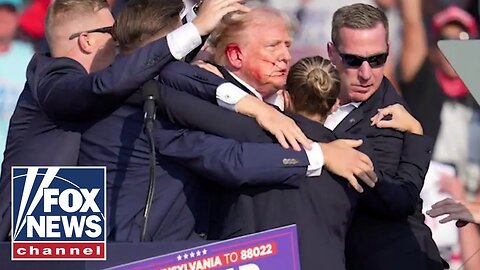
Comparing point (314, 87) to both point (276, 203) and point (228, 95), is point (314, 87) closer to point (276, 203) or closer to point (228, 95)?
point (228, 95)

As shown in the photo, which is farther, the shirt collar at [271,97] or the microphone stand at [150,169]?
the shirt collar at [271,97]

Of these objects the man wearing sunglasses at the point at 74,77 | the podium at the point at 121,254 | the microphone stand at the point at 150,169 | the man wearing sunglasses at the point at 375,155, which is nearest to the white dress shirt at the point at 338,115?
the man wearing sunglasses at the point at 375,155

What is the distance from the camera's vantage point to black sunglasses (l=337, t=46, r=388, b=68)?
4.13m

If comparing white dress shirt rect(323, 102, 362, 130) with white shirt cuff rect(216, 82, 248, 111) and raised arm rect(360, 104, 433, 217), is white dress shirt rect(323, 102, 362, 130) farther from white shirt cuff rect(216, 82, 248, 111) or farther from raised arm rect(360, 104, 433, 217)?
white shirt cuff rect(216, 82, 248, 111)

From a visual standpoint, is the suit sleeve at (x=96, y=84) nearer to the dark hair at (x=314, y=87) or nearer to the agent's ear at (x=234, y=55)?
the agent's ear at (x=234, y=55)

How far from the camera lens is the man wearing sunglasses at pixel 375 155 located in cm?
383

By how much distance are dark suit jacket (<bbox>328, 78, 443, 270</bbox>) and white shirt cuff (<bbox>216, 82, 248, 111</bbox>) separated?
0.46m

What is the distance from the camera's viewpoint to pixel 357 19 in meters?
4.19

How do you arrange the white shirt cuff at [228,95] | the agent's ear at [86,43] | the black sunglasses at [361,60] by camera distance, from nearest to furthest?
1. the white shirt cuff at [228,95]
2. the agent's ear at [86,43]
3. the black sunglasses at [361,60]

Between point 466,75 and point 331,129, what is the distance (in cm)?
94

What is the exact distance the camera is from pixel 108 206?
3.67 m

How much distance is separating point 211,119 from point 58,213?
0.50 metres

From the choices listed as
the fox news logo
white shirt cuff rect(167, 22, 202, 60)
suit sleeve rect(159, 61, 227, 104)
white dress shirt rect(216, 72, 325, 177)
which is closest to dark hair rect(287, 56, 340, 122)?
white dress shirt rect(216, 72, 325, 177)

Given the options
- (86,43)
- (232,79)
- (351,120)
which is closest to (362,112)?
(351,120)
